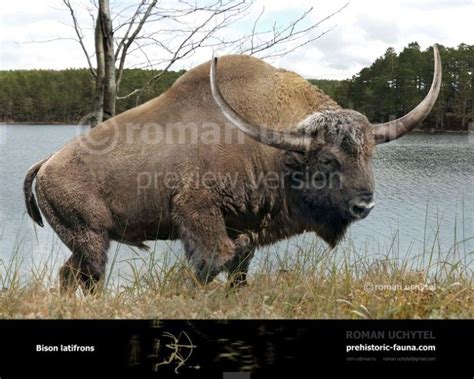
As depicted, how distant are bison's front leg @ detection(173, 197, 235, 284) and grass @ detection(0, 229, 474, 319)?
0.10 metres

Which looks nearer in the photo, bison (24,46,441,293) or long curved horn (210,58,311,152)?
long curved horn (210,58,311,152)

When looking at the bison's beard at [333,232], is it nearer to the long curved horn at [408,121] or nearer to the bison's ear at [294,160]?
the bison's ear at [294,160]

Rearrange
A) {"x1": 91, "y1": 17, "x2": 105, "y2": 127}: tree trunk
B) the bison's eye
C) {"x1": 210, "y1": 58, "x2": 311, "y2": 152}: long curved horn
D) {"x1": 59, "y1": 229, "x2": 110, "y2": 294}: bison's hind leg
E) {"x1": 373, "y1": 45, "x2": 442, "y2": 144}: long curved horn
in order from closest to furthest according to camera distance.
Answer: {"x1": 210, "y1": 58, "x2": 311, "y2": 152}: long curved horn → the bison's eye → {"x1": 373, "y1": 45, "x2": 442, "y2": 144}: long curved horn → {"x1": 59, "y1": 229, "x2": 110, "y2": 294}: bison's hind leg → {"x1": 91, "y1": 17, "x2": 105, "y2": 127}: tree trunk

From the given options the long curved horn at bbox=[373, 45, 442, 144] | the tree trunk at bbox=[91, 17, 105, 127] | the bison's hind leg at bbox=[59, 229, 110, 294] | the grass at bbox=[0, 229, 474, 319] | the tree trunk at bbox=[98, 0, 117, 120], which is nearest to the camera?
the grass at bbox=[0, 229, 474, 319]

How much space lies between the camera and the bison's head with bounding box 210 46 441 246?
5141 mm

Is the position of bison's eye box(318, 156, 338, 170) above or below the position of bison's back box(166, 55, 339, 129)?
below

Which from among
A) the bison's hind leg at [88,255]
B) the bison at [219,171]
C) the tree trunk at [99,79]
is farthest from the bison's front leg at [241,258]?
the tree trunk at [99,79]

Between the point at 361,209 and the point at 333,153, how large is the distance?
1.39 feet

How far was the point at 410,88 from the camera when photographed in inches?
249
